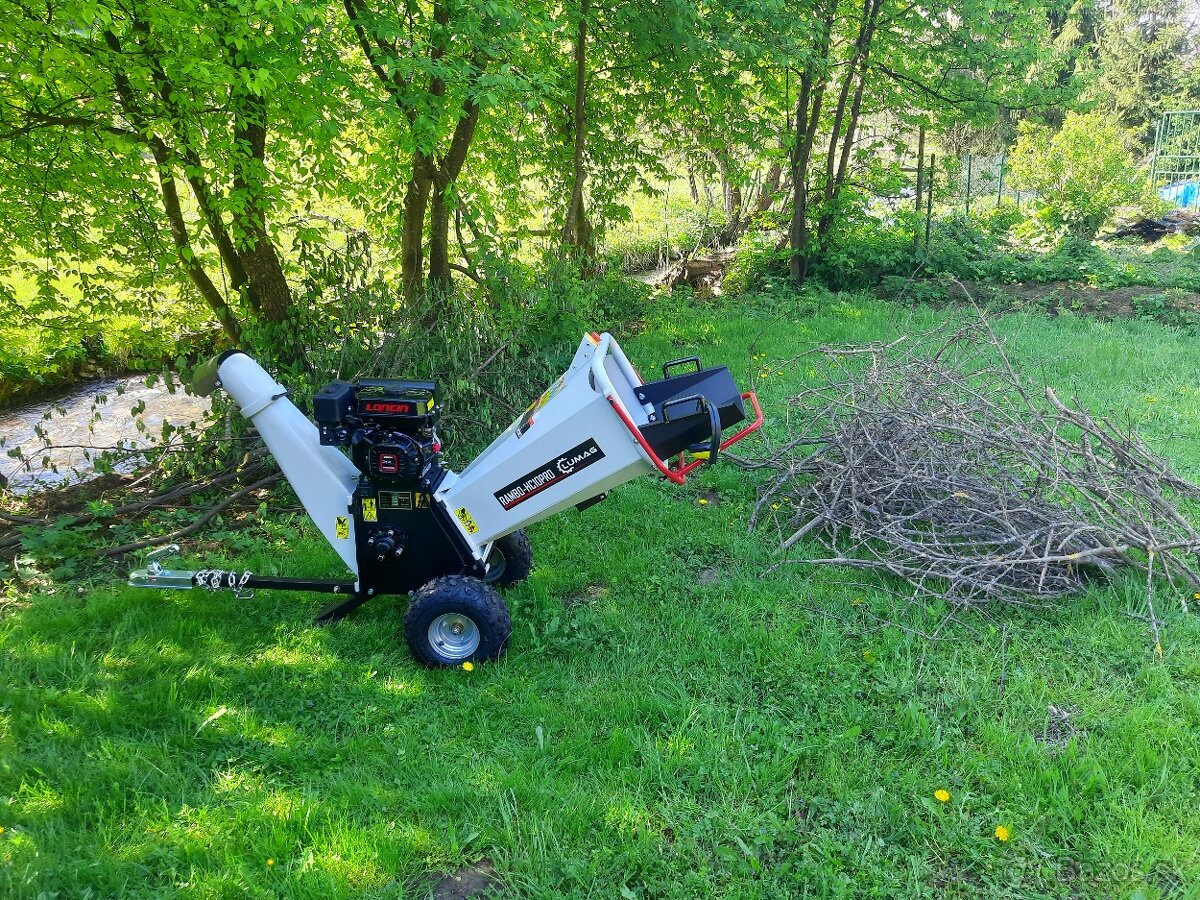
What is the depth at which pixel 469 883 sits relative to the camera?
2.38 m

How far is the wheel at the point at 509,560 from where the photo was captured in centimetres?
395

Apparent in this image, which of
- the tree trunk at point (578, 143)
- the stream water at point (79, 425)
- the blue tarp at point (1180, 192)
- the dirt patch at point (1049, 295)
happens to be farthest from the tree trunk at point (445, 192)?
the blue tarp at point (1180, 192)

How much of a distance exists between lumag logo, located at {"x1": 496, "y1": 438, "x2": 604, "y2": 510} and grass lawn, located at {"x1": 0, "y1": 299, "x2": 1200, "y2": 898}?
69 centimetres

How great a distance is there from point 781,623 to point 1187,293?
8.78 metres

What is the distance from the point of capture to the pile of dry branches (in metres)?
3.66

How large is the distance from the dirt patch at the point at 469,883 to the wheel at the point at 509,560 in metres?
1.65

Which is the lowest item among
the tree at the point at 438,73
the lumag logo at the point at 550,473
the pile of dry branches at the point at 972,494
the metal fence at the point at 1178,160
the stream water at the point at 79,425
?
the metal fence at the point at 1178,160

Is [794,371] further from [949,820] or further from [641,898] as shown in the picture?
[641,898]

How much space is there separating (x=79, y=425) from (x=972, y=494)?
7725mm

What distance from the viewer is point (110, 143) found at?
452 centimetres

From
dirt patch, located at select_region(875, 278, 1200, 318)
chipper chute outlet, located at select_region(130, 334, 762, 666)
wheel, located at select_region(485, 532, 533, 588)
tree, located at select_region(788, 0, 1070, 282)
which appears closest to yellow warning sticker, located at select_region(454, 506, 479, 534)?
chipper chute outlet, located at select_region(130, 334, 762, 666)

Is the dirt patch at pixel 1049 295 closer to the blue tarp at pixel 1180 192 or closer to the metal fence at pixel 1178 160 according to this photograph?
the metal fence at pixel 1178 160

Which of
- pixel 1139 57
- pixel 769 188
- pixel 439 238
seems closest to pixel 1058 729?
pixel 439 238

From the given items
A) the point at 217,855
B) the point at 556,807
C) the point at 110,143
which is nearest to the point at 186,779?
the point at 217,855
